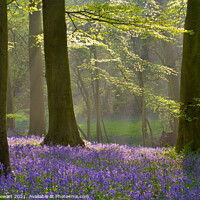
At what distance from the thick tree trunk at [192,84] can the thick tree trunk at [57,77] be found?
347 cm

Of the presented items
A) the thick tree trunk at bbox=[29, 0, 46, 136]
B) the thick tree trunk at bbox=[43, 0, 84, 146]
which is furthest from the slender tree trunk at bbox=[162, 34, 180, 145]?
the thick tree trunk at bbox=[43, 0, 84, 146]

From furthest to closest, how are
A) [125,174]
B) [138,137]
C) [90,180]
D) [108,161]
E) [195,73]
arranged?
[138,137], [195,73], [108,161], [125,174], [90,180]

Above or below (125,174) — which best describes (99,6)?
above

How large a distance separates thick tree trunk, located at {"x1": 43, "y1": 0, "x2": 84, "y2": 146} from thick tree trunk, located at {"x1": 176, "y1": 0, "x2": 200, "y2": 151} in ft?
11.4

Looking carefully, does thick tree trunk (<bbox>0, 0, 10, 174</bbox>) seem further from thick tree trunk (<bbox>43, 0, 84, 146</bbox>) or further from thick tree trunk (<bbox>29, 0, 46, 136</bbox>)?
thick tree trunk (<bbox>29, 0, 46, 136</bbox>)

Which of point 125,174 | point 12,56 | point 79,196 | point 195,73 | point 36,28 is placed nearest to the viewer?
point 79,196

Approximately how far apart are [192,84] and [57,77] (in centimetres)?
437

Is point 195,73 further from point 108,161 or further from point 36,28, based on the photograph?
point 36,28

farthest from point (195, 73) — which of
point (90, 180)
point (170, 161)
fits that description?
point (90, 180)

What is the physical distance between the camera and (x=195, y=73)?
8312 mm

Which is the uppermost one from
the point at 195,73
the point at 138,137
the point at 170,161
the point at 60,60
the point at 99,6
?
the point at 99,6

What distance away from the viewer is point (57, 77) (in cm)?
839

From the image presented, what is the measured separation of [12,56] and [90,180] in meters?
24.1

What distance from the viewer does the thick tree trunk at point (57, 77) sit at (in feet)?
27.2
